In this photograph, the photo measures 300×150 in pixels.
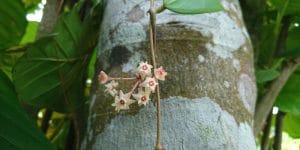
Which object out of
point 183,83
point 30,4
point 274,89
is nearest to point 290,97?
point 274,89

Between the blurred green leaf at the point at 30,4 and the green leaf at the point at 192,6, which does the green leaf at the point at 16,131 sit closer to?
the green leaf at the point at 192,6

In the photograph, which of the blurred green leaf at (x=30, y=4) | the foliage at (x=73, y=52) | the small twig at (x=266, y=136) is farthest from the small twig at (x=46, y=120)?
the small twig at (x=266, y=136)

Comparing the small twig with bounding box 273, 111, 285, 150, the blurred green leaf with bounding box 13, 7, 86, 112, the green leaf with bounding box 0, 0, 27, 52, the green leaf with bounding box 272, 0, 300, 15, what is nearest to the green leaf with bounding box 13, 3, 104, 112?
the blurred green leaf with bounding box 13, 7, 86, 112

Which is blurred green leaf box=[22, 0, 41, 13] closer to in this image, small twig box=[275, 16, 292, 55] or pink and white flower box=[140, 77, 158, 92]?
small twig box=[275, 16, 292, 55]

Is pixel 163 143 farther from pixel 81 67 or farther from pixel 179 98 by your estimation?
pixel 81 67

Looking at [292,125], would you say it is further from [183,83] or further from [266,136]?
[183,83]
